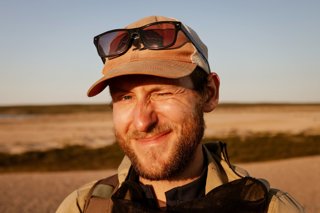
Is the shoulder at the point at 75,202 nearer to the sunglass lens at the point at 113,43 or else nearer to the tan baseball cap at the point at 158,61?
the tan baseball cap at the point at 158,61

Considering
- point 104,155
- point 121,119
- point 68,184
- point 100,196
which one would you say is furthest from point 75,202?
point 104,155

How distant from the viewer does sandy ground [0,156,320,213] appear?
9.53 meters

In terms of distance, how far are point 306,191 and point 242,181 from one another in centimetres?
992

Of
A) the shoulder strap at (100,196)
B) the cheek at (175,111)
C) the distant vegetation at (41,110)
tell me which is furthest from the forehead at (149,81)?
the distant vegetation at (41,110)

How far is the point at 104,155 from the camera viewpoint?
54.4 ft

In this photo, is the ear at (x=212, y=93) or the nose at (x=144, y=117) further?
the ear at (x=212, y=93)

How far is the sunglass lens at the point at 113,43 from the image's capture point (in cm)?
208

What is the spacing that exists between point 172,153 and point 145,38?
0.61 metres

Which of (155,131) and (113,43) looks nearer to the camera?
(155,131)

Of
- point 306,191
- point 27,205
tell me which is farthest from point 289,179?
point 27,205

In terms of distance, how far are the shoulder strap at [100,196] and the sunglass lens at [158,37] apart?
75 centimetres

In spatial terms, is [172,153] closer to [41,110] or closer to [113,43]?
[113,43]

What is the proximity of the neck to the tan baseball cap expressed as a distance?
19.1 inches

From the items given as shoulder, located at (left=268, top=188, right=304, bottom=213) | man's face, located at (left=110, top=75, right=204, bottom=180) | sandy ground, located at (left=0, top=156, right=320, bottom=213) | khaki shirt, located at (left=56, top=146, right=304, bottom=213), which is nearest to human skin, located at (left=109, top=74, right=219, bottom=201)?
man's face, located at (left=110, top=75, right=204, bottom=180)
